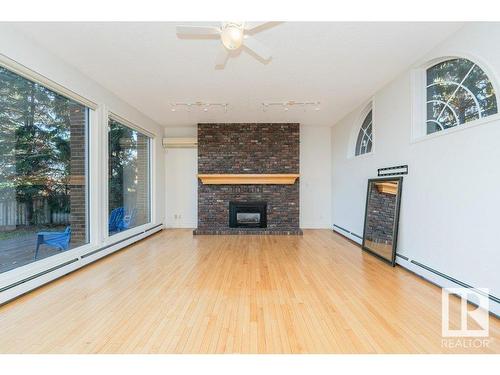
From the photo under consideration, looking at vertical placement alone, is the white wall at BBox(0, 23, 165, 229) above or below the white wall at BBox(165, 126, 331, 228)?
above

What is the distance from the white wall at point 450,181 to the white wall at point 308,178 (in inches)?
100.0

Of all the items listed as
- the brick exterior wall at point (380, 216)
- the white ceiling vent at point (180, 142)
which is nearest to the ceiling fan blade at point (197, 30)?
the brick exterior wall at point (380, 216)

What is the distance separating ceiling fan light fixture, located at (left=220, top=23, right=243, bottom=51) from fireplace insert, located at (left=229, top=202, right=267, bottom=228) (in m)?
4.68

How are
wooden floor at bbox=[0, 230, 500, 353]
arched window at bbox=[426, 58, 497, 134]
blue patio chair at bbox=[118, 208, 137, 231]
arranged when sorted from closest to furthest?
wooden floor at bbox=[0, 230, 500, 353]
arched window at bbox=[426, 58, 497, 134]
blue patio chair at bbox=[118, 208, 137, 231]

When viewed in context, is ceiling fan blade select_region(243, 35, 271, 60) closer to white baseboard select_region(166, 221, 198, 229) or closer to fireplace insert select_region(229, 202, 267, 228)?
fireplace insert select_region(229, 202, 267, 228)

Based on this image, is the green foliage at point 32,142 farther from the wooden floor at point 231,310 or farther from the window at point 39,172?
the wooden floor at point 231,310

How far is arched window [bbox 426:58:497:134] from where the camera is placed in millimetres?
2529

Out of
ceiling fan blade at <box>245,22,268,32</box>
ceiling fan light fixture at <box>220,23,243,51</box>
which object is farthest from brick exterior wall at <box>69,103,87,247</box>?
ceiling fan blade at <box>245,22,268,32</box>

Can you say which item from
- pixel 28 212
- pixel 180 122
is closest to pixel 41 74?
pixel 28 212

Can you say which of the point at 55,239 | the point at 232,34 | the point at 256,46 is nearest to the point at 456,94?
the point at 256,46

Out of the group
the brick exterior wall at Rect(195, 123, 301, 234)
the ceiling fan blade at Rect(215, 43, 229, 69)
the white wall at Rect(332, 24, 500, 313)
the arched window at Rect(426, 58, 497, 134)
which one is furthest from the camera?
the brick exterior wall at Rect(195, 123, 301, 234)

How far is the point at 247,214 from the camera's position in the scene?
22.0 ft
